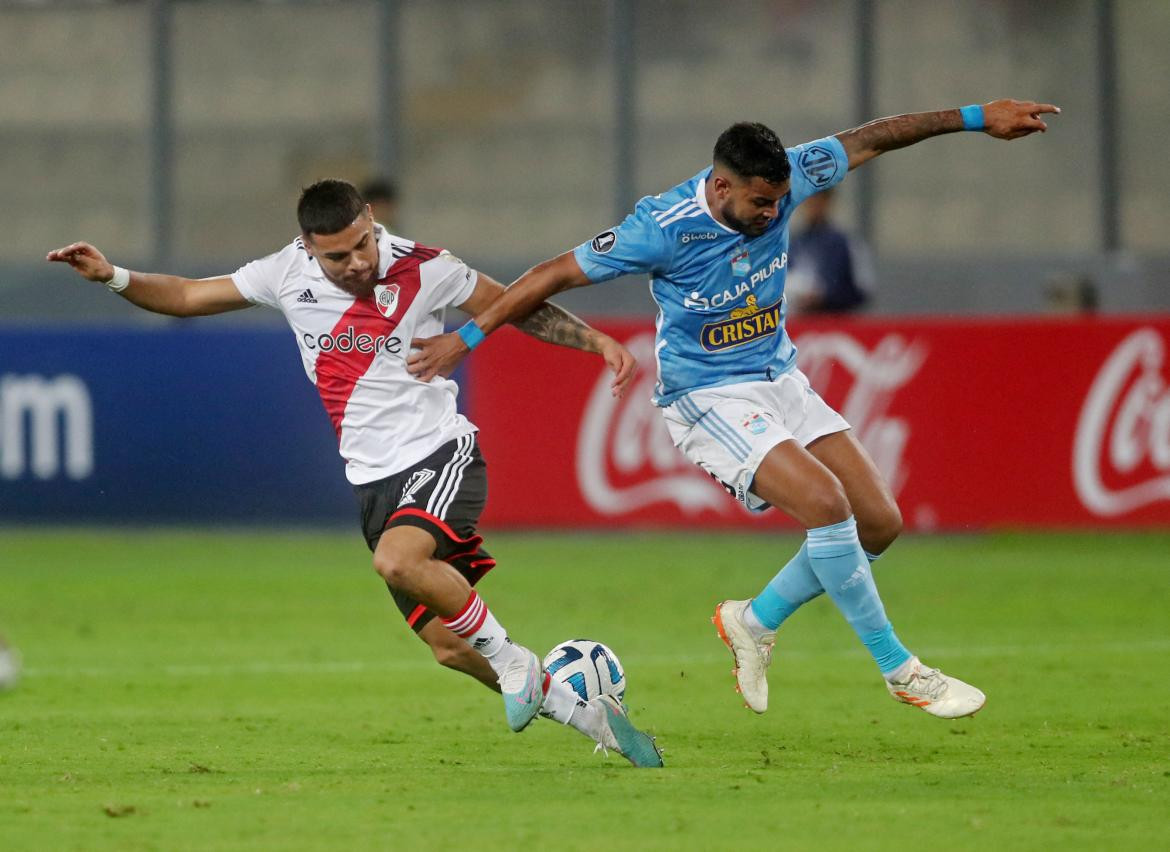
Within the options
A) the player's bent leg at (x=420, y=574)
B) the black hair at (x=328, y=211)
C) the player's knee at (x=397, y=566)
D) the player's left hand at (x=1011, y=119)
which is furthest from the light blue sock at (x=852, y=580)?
the black hair at (x=328, y=211)

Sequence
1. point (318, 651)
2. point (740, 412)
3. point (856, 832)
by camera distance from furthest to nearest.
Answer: point (318, 651)
point (740, 412)
point (856, 832)

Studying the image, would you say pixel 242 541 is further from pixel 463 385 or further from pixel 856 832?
pixel 856 832

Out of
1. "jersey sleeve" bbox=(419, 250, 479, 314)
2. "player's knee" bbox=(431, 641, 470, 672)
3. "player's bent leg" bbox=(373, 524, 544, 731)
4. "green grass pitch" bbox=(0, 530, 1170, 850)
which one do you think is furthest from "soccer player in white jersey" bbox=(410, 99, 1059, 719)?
"player's knee" bbox=(431, 641, 470, 672)

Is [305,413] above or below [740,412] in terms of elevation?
below

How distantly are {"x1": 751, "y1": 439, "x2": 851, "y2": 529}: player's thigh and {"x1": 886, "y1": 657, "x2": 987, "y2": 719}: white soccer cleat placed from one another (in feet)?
2.00

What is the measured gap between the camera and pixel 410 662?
9133mm

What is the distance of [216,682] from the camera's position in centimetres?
845

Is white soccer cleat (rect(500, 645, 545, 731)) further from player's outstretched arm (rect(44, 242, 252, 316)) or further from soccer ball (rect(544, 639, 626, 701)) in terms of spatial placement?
player's outstretched arm (rect(44, 242, 252, 316))

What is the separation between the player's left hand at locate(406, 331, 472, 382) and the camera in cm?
654

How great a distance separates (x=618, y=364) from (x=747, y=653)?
139 cm

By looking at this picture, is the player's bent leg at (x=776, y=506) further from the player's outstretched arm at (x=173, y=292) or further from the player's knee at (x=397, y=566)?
the player's outstretched arm at (x=173, y=292)

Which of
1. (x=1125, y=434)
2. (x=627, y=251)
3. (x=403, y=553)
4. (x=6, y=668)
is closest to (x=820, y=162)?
(x=627, y=251)

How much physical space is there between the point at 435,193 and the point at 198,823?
595 inches

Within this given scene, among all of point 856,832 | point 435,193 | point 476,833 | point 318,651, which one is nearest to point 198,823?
point 476,833
